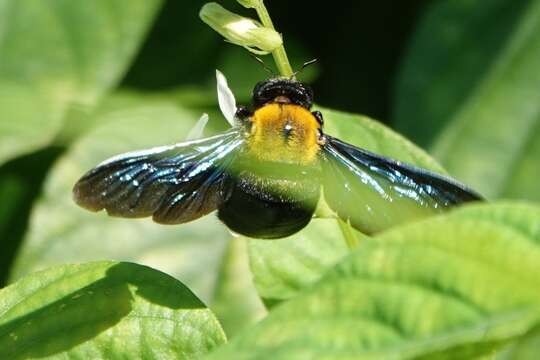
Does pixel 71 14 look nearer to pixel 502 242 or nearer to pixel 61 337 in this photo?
pixel 61 337

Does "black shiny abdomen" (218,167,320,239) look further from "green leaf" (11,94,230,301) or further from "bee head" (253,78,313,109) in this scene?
"green leaf" (11,94,230,301)

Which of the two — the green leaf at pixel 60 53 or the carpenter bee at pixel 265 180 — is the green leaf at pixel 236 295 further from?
the carpenter bee at pixel 265 180

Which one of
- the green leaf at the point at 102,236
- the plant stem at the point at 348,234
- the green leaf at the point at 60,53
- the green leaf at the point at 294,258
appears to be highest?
the plant stem at the point at 348,234

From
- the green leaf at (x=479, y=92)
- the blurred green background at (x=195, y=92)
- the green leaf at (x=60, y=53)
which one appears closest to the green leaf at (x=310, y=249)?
the blurred green background at (x=195, y=92)

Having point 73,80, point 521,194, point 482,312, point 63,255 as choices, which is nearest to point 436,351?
point 482,312

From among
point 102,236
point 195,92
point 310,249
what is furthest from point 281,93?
point 195,92

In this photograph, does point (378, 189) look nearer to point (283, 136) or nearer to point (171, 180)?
point (283, 136)
